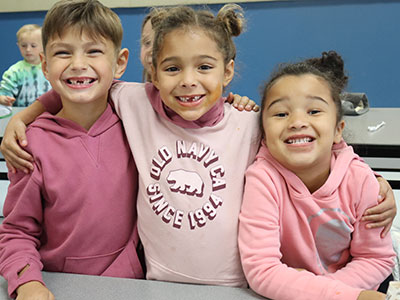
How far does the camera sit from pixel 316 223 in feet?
3.46

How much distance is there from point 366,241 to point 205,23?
69 cm

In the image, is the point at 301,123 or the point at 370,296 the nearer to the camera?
the point at 370,296

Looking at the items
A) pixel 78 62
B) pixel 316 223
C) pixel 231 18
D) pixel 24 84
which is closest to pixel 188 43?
pixel 231 18

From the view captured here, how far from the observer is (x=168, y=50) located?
1.11m

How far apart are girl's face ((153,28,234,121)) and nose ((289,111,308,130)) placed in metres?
0.21

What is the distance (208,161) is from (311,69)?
14.3 inches

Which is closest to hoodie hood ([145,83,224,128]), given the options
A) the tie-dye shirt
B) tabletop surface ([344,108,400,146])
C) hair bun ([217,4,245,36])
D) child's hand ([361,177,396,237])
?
hair bun ([217,4,245,36])

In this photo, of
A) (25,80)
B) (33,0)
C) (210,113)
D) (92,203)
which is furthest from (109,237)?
(33,0)

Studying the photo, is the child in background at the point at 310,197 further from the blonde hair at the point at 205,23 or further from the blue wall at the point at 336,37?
the blue wall at the point at 336,37

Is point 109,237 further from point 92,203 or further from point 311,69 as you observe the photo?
point 311,69

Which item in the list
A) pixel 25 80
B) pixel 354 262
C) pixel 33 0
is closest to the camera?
pixel 354 262

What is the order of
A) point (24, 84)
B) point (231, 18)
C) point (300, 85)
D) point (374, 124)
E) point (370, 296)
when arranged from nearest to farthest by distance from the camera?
point (370, 296)
point (300, 85)
point (231, 18)
point (374, 124)
point (24, 84)

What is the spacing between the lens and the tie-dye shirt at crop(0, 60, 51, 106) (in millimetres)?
3549

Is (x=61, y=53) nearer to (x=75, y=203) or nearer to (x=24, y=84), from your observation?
(x=75, y=203)
